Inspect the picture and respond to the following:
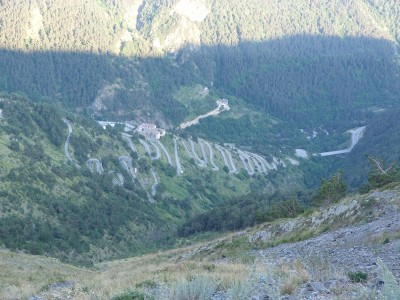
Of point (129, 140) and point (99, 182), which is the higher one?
point (129, 140)

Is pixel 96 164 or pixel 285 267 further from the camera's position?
pixel 96 164

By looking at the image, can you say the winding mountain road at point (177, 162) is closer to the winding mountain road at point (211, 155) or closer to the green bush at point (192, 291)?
the winding mountain road at point (211, 155)

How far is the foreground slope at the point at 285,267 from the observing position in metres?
13.8

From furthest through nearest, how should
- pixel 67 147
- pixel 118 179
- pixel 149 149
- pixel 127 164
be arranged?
pixel 149 149, pixel 127 164, pixel 118 179, pixel 67 147

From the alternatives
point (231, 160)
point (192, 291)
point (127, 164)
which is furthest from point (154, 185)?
point (192, 291)

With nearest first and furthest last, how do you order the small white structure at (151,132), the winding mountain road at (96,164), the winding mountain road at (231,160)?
1. the winding mountain road at (96,164)
2. the small white structure at (151,132)
3. the winding mountain road at (231,160)

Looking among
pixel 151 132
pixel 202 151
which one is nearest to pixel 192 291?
pixel 151 132

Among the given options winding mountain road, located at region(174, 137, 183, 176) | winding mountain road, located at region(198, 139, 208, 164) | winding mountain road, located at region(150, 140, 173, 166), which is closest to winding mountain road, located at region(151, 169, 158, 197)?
winding mountain road, located at region(174, 137, 183, 176)

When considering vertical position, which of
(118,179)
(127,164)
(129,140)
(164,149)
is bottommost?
(118,179)

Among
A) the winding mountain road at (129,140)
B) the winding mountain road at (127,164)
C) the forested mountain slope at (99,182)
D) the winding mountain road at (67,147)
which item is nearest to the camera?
the forested mountain slope at (99,182)

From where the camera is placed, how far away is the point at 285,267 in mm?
19953

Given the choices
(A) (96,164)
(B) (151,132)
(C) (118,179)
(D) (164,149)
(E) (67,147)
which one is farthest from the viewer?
(B) (151,132)

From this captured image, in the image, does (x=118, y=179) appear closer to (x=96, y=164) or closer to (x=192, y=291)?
(x=96, y=164)

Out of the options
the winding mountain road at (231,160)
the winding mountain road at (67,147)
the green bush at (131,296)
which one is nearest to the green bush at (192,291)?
the green bush at (131,296)
